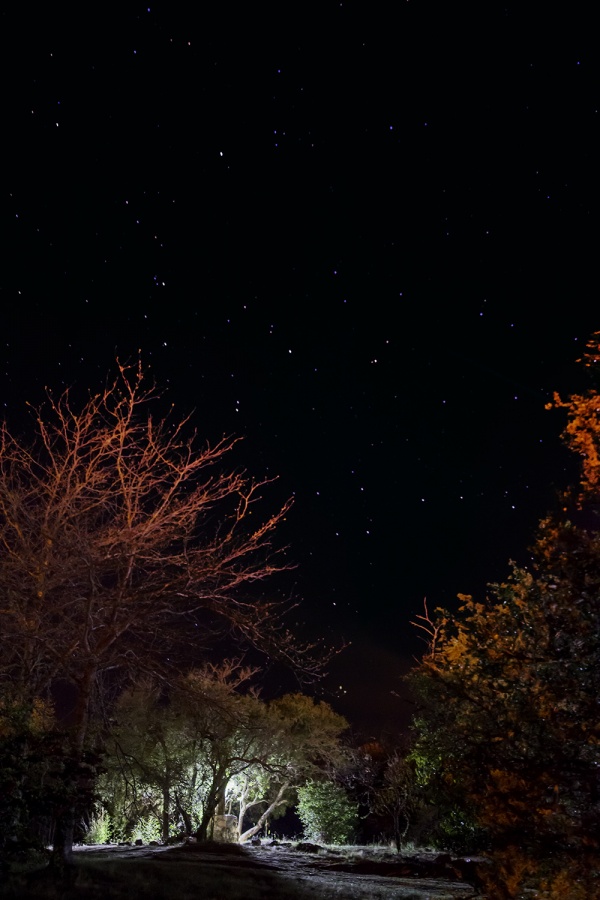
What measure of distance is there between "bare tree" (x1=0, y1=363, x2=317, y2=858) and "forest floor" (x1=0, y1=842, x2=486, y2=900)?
0.93 metres

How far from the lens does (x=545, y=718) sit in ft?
20.2

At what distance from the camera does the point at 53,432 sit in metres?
11.5

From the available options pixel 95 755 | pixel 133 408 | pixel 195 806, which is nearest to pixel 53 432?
pixel 133 408

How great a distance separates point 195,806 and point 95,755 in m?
19.9

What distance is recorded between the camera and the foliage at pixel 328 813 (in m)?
27.8

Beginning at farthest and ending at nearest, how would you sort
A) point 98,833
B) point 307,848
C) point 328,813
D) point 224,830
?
point 328,813, point 224,830, point 98,833, point 307,848

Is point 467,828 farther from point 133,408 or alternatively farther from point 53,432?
point 53,432

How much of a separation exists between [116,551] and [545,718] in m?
7.06

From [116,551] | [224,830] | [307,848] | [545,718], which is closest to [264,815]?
[224,830]

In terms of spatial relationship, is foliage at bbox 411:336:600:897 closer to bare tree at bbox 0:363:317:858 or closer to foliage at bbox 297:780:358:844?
bare tree at bbox 0:363:317:858

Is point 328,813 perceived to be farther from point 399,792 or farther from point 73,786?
point 73,786

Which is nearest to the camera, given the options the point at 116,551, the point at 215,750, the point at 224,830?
the point at 116,551

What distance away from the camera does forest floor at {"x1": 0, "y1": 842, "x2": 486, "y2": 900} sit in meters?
9.38

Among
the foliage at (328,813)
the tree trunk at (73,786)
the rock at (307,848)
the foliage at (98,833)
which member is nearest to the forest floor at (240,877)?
the tree trunk at (73,786)
